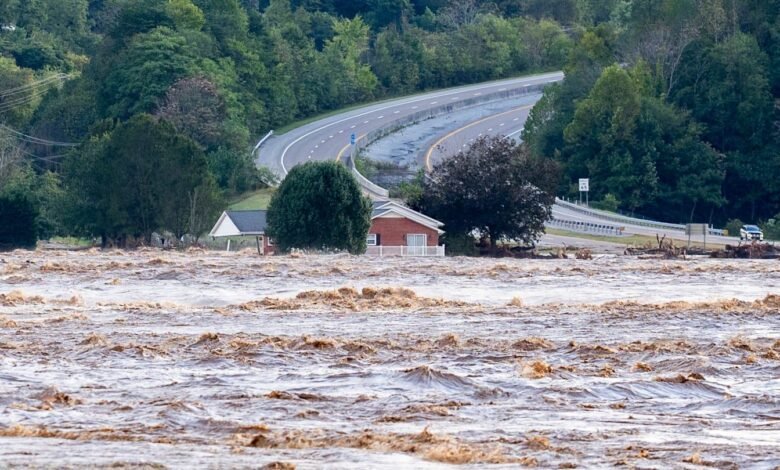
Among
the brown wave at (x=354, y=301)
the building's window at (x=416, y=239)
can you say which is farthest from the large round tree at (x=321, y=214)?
the brown wave at (x=354, y=301)

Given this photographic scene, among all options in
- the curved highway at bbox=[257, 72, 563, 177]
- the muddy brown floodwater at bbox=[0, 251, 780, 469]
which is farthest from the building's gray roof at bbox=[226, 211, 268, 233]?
the muddy brown floodwater at bbox=[0, 251, 780, 469]

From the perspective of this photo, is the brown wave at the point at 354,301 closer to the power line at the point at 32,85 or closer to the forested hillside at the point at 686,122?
the forested hillside at the point at 686,122

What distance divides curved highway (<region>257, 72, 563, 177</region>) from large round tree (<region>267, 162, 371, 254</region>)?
1156 inches

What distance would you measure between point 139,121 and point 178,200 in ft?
14.1

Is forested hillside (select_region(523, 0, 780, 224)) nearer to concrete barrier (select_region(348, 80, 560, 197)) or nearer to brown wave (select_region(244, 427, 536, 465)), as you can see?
concrete barrier (select_region(348, 80, 560, 197))

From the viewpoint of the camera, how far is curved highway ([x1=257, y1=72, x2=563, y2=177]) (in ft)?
323

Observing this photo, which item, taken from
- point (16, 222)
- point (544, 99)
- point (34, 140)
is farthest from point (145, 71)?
point (16, 222)

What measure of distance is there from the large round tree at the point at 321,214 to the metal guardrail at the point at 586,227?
18.7 m

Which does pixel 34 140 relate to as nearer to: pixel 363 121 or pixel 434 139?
pixel 363 121

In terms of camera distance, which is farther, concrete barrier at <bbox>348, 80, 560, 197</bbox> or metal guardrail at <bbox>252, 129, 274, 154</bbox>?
concrete barrier at <bbox>348, 80, 560, 197</bbox>

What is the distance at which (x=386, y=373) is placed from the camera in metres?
26.0

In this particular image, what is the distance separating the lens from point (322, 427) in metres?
20.8

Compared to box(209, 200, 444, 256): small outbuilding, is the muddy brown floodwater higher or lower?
lower

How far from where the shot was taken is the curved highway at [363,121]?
323ft
